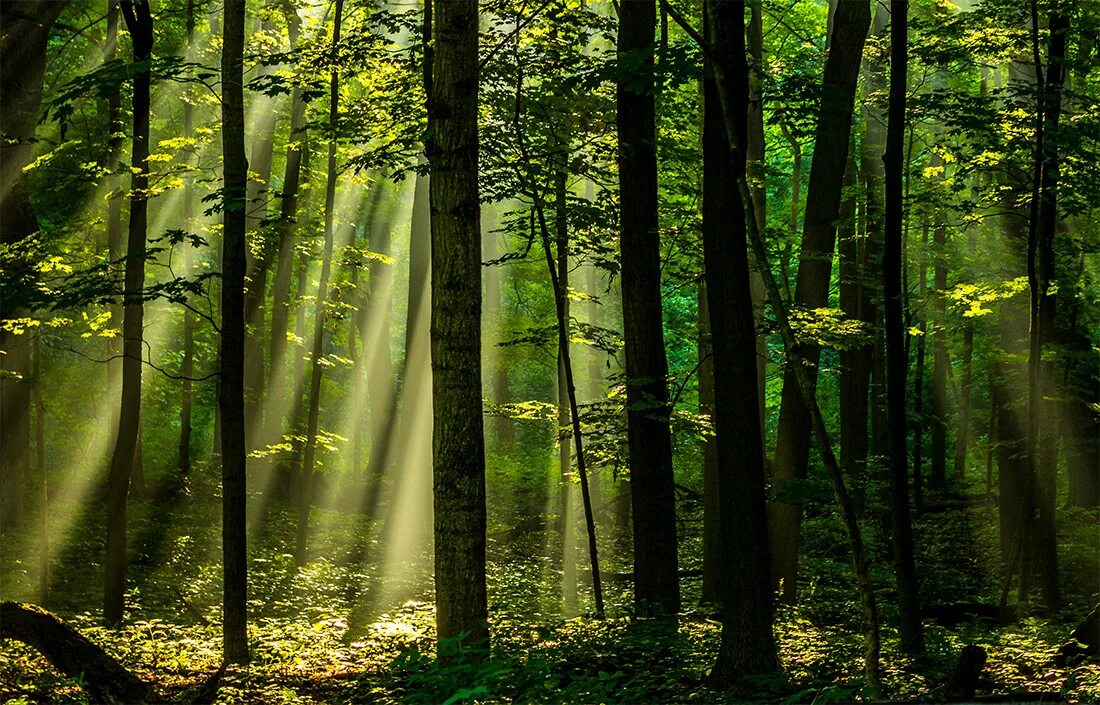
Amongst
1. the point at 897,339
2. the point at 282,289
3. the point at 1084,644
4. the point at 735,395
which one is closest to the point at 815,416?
the point at 735,395

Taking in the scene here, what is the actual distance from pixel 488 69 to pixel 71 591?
9.13 m

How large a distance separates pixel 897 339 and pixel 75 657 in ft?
22.7

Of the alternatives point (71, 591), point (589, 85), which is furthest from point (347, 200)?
point (589, 85)

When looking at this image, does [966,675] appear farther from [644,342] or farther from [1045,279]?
[1045,279]

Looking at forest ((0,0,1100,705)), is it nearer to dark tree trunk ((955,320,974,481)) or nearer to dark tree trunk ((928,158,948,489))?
dark tree trunk ((955,320,974,481))

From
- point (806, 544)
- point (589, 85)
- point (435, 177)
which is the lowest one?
point (806, 544)

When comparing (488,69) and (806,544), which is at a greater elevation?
(488,69)

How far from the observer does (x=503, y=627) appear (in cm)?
959

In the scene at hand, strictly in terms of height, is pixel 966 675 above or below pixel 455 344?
below

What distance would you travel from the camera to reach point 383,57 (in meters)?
9.88

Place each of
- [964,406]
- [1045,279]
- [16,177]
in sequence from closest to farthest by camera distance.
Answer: [1045,279], [16,177], [964,406]

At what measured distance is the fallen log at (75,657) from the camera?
628 cm

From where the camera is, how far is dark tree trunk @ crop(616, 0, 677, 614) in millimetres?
9695

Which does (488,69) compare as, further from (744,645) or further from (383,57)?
(744,645)
